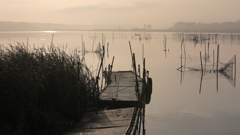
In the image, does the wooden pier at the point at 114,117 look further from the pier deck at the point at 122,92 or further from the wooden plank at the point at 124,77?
the wooden plank at the point at 124,77

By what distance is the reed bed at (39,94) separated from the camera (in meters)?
6.66

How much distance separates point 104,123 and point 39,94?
65.7 inches

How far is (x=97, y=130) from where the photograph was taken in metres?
6.70

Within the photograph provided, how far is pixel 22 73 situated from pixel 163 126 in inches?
212

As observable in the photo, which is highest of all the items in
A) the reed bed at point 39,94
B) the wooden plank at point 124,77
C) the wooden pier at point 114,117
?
the reed bed at point 39,94

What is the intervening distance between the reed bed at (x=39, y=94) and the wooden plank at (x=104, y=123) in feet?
1.23

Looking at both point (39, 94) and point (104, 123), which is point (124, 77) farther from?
point (39, 94)

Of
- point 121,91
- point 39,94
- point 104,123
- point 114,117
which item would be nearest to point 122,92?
point 121,91

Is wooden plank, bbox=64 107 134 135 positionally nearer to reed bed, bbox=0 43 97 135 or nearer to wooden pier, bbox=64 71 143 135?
wooden pier, bbox=64 71 143 135

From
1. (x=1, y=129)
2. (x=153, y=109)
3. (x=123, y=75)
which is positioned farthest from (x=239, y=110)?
(x=1, y=129)

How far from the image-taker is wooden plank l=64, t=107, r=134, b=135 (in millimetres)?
6582

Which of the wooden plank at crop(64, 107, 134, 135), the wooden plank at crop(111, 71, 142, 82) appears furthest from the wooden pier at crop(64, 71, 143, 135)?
the wooden plank at crop(111, 71, 142, 82)

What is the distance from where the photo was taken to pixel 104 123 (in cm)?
721

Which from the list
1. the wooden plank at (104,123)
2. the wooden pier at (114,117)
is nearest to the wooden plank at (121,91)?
the wooden pier at (114,117)
